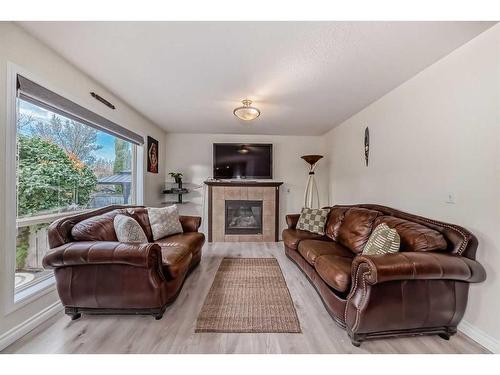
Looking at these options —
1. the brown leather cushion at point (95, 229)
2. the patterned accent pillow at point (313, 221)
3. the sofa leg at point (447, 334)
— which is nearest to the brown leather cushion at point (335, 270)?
the sofa leg at point (447, 334)

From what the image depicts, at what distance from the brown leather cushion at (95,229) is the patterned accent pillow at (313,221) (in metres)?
2.57

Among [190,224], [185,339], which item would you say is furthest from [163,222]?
[185,339]

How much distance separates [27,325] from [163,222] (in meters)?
1.56

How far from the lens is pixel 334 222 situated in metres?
3.19

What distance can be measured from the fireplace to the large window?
2432 millimetres

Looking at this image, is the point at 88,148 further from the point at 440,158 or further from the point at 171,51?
the point at 440,158

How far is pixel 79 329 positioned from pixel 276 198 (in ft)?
12.5

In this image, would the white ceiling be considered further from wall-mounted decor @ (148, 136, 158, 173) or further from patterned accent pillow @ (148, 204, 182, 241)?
patterned accent pillow @ (148, 204, 182, 241)

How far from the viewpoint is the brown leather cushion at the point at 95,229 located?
2078 millimetres

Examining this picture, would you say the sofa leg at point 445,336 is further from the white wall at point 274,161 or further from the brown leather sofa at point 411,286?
the white wall at point 274,161

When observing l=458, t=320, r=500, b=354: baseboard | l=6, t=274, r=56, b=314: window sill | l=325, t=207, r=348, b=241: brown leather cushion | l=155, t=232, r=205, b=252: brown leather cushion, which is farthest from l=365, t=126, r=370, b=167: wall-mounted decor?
l=6, t=274, r=56, b=314: window sill

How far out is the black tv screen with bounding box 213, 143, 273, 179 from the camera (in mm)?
4969
